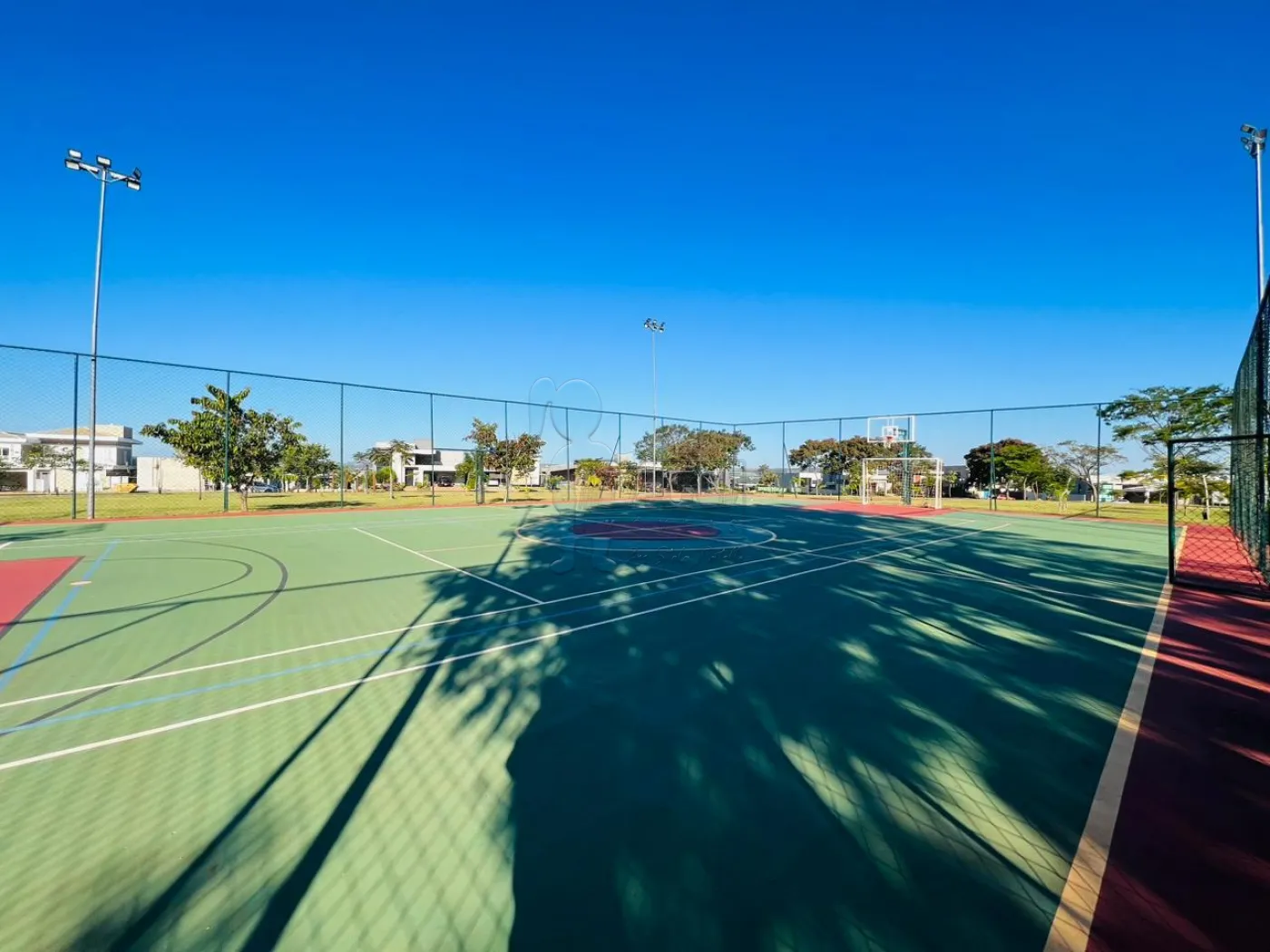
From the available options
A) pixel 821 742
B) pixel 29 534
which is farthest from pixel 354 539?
pixel 821 742

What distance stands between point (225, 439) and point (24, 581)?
13.5 meters

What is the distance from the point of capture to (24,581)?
8.01 m

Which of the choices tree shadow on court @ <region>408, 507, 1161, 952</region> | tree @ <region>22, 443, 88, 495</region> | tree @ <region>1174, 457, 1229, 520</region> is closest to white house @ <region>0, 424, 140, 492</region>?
tree @ <region>22, 443, 88, 495</region>

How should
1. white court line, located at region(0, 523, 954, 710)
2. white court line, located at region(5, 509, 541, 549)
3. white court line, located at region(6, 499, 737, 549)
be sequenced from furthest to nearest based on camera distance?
1. white court line, located at region(6, 499, 737, 549)
2. white court line, located at region(5, 509, 541, 549)
3. white court line, located at region(0, 523, 954, 710)

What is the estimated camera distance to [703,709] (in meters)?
3.93

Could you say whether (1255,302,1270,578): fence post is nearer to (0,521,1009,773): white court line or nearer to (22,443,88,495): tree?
(0,521,1009,773): white court line

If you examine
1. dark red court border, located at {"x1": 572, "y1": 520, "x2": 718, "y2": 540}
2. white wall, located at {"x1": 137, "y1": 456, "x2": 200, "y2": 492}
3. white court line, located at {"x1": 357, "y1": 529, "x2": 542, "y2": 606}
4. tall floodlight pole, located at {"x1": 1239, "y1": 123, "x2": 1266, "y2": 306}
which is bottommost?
white court line, located at {"x1": 357, "y1": 529, "x2": 542, "y2": 606}

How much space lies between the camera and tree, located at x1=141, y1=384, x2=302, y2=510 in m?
19.2

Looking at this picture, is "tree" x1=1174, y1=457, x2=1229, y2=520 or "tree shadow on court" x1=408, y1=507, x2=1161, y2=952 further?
"tree" x1=1174, y1=457, x2=1229, y2=520

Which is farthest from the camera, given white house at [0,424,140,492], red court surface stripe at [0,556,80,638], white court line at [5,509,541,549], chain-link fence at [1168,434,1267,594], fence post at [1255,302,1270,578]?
white house at [0,424,140,492]

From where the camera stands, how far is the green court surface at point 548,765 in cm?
213

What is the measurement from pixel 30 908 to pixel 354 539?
1198 centimetres

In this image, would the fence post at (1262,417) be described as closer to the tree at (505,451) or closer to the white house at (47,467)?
the tree at (505,451)

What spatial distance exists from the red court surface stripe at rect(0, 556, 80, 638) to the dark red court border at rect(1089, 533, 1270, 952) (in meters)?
9.56
